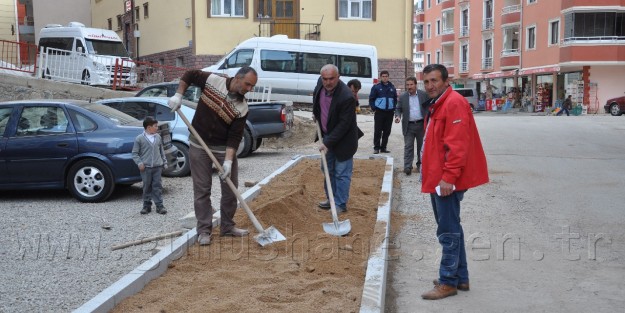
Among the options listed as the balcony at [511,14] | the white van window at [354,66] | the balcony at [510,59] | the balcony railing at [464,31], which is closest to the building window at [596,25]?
the balcony at [510,59]

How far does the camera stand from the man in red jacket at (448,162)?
4.79 metres

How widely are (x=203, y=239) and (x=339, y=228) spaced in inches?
55.6

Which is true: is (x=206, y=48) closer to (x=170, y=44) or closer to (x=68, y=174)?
(x=170, y=44)

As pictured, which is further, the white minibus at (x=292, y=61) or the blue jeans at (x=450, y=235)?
the white minibus at (x=292, y=61)

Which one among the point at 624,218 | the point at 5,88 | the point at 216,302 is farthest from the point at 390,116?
the point at 5,88

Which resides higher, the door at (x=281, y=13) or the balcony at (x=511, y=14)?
the balcony at (x=511, y=14)

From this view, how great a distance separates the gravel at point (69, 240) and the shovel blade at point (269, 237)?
3.65ft

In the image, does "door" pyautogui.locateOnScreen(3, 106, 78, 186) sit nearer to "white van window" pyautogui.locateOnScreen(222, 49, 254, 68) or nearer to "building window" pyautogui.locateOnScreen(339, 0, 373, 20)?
"white van window" pyautogui.locateOnScreen(222, 49, 254, 68)

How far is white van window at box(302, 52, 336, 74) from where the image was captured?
23.8 meters

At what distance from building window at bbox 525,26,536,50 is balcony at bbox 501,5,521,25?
190 centimetres

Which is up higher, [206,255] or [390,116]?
[390,116]

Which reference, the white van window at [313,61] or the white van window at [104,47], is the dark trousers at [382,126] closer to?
the white van window at [313,61]

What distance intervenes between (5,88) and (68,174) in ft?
39.3

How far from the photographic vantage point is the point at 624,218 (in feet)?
26.4
